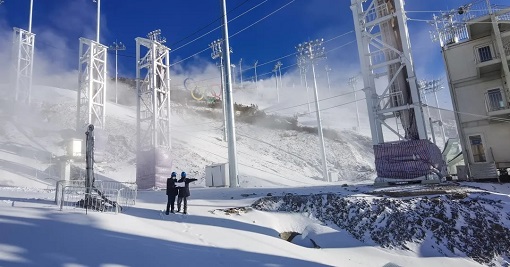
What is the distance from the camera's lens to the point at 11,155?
26938 mm

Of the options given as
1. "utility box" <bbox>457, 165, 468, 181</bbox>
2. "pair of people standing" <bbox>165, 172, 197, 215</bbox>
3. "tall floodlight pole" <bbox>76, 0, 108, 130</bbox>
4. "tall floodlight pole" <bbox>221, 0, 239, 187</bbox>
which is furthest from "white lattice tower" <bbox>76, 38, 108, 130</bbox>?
"utility box" <bbox>457, 165, 468, 181</bbox>

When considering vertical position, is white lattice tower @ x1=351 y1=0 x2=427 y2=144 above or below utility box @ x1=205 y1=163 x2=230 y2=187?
above

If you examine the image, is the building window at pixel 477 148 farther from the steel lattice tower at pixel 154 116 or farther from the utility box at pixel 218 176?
the steel lattice tower at pixel 154 116

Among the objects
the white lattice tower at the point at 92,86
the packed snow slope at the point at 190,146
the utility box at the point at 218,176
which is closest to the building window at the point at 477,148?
the packed snow slope at the point at 190,146

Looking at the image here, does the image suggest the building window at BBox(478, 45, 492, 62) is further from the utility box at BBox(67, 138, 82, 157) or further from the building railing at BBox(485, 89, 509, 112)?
the utility box at BBox(67, 138, 82, 157)

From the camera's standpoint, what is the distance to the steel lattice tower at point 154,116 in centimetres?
2197

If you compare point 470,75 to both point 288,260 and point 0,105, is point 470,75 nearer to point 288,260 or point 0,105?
point 288,260

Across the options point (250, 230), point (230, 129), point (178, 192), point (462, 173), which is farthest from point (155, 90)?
point (462, 173)

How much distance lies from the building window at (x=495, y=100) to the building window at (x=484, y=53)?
235 centimetres

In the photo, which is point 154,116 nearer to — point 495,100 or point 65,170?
point 65,170

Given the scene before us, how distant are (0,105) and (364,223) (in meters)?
40.7

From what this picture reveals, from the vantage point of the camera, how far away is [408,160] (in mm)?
18156

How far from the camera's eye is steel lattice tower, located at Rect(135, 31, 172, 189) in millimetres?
21969

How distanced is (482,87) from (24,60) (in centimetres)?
4411
